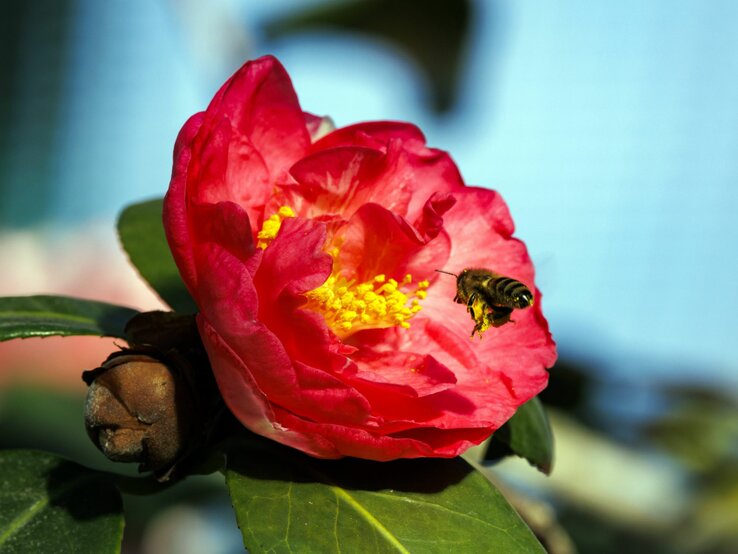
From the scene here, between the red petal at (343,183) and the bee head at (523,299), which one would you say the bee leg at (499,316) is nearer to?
the bee head at (523,299)

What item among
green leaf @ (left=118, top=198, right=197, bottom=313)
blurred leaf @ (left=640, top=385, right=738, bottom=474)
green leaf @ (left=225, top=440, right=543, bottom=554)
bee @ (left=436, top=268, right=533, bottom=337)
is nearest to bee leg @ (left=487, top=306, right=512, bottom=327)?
bee @ (left=436, top=268, right=533, bottom=337)

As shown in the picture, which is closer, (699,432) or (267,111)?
(267,111)

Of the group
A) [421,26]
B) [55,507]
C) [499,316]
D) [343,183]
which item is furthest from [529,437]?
[421,26]

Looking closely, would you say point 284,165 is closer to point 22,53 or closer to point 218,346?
point 218,346

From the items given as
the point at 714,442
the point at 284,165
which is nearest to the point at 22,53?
the point at 714,442

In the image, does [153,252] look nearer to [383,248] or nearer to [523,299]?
[383,248]

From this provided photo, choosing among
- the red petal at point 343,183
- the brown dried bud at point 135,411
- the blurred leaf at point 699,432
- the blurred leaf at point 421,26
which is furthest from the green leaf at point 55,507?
the blurred leaf at point 421,26
